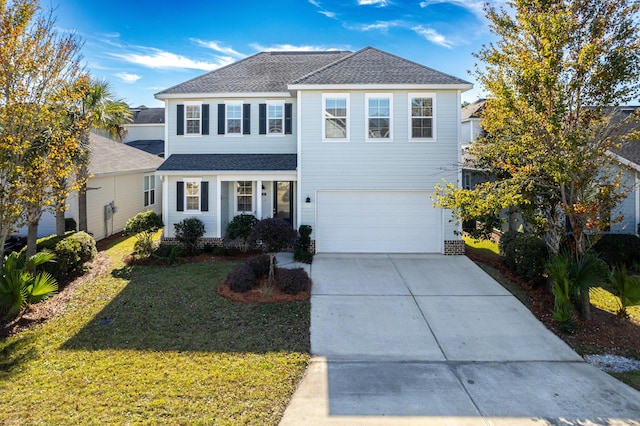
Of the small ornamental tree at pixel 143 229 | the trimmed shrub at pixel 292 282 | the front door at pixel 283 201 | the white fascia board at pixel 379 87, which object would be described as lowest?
the trimmed shrub at pixel 292 282

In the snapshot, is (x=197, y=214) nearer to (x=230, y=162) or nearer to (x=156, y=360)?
(x=230, y=162)

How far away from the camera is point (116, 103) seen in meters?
14.7

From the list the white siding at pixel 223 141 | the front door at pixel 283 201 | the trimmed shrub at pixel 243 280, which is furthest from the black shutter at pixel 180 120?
the trimmed shrub at pixel 243 280

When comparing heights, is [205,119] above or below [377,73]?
below

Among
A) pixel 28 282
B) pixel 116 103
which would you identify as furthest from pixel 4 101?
pixel 116 103

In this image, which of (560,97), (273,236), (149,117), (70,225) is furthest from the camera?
(149,117)

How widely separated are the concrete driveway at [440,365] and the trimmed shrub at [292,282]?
451mm

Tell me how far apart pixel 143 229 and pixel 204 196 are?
8.05ft

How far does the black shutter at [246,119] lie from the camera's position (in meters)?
15.3

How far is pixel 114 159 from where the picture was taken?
17938mm

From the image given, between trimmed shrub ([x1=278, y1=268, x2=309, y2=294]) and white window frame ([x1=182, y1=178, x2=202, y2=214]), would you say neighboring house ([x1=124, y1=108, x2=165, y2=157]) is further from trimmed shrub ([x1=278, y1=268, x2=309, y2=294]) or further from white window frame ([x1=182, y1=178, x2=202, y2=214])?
trimmed shrub ([x1=278, y1=268, x2=309, y2=294])

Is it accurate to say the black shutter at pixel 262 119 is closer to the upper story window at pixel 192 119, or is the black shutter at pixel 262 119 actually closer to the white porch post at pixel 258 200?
the upper story window at pixel 192 119

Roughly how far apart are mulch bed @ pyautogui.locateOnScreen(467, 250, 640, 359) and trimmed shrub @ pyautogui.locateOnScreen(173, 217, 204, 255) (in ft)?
34.6

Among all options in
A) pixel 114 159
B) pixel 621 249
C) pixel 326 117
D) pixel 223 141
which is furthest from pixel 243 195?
pixel 621 249
